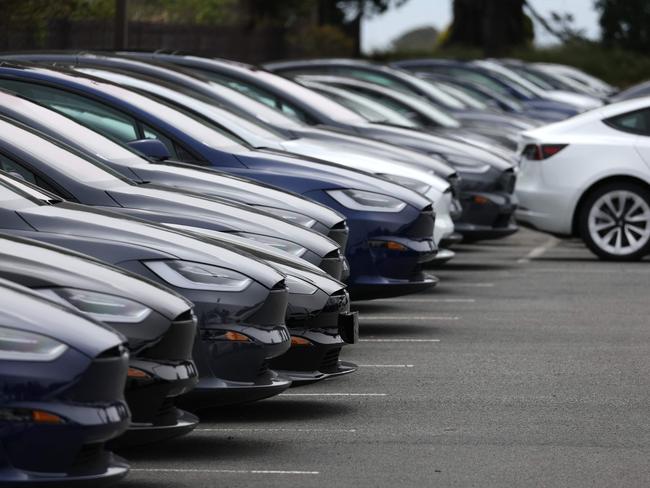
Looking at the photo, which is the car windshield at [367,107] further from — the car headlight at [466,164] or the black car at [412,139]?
the car headlight at [466,164]

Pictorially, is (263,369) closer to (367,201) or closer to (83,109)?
(83,109)

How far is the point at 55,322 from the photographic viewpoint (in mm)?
5621

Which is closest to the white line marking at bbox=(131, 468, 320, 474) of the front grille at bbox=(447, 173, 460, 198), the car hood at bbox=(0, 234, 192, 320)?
the car hood at bbox=(0, 234, 192, 320)

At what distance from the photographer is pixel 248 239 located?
27.9 ft

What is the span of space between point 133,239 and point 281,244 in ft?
5.98

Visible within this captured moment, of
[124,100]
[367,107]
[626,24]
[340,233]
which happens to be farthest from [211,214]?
[626,24]

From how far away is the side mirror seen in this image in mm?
9727

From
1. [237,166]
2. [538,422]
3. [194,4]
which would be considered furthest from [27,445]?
[194,4]

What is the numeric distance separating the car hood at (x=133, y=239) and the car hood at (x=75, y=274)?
0.62 meters

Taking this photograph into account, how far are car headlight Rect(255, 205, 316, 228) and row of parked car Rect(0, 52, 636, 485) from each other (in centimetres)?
1

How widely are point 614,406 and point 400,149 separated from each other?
234 inches

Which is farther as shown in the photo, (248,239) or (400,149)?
(400,149)

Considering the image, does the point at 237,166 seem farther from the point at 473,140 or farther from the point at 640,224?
the point at 473,140

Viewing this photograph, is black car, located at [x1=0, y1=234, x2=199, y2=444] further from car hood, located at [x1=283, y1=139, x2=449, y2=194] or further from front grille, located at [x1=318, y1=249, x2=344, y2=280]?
car hood, located at [x1=283, y1=139, x2=449, y2=194]
